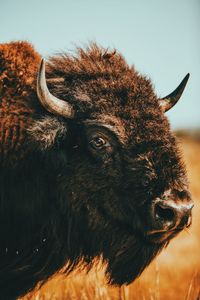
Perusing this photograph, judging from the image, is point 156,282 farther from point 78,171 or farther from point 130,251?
point 78,171

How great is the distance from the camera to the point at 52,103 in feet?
18.0

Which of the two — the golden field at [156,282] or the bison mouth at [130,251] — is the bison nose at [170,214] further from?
the golden field at [156,282]

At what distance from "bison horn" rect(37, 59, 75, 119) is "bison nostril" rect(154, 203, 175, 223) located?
1337 mm

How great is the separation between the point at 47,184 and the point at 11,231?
0.61 meters

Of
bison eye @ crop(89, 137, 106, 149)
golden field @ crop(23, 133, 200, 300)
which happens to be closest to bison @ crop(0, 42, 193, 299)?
bison eye @ crop(89, 137, 106, 149)

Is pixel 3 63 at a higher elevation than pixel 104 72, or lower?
lower

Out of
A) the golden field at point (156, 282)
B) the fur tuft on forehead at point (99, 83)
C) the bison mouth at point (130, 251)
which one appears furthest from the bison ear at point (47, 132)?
the golden field at point (156, 282)

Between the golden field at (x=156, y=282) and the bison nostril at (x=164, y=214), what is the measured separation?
2.63ft

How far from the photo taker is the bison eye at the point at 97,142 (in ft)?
17.7

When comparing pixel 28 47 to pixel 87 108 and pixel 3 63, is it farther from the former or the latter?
pixel 87 108

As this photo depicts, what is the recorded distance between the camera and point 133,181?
5.21 m

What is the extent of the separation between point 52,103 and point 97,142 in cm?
60

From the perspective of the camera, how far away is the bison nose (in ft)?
15.9

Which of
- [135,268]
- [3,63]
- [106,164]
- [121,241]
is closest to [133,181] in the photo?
[106,164]
